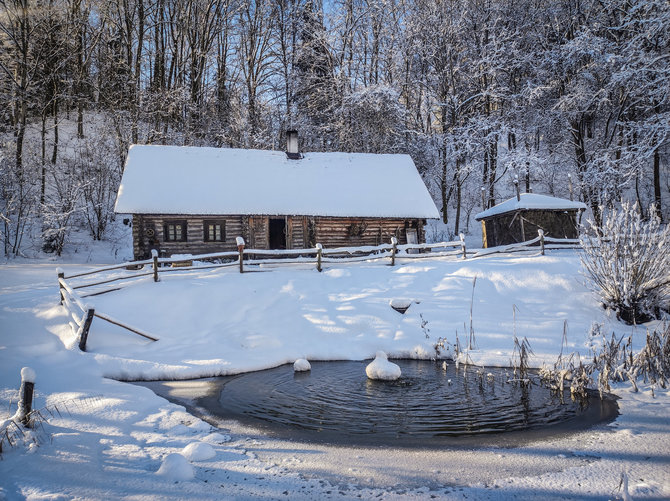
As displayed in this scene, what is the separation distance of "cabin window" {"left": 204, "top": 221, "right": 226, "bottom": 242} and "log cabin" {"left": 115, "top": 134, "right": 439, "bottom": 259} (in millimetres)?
43

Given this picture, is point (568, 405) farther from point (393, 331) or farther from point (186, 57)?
point (186, 57)

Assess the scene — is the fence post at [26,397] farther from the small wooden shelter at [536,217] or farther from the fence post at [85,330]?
the small wooden shelter at [536,217]

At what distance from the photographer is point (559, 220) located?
2275 cm

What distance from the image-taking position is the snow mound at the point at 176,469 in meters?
4.38

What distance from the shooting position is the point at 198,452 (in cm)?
489

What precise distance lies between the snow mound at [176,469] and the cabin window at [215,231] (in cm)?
1609

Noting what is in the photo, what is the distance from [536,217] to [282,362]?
57.2 ft

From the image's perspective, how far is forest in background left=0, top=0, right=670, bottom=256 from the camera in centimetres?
2556

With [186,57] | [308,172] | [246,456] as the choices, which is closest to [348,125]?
[308,172]

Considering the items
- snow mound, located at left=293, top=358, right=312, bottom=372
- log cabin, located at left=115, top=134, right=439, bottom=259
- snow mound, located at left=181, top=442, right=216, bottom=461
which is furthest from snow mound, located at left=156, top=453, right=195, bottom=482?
log cabin, located at left=115, top=134, right=439, bottom=259

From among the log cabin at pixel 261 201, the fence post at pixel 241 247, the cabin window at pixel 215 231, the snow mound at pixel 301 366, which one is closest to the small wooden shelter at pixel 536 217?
the log cabin at pixel 261 201

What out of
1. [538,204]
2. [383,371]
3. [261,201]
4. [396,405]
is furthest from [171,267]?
[538,204]

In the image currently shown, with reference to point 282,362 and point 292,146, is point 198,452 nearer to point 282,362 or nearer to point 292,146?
point 282,362

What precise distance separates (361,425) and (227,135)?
2779 centimetres
